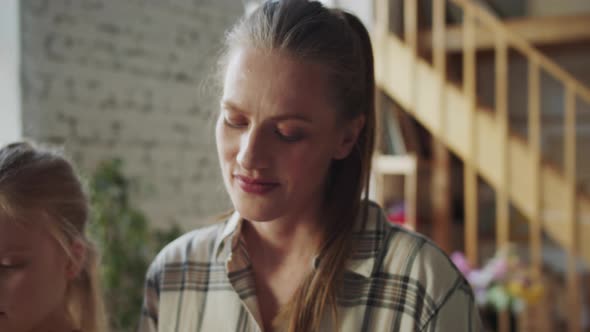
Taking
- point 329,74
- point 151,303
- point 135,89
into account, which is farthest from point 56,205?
point 135,89

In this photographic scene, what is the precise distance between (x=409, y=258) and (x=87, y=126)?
2.73 meters

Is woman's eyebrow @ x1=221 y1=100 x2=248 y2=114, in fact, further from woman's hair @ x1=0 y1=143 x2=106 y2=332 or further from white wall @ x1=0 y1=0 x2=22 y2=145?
white wall @ x1=0 y1=0 x2=22 y2=145

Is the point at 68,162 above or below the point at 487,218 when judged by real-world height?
above

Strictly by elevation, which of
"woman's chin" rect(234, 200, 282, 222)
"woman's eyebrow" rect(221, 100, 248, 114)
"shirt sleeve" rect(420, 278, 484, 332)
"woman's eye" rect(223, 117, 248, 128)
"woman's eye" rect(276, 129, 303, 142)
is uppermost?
"woman's eyebrow" rect(221, 100, 248, 114)

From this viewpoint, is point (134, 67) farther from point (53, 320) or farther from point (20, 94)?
point (53, 320)

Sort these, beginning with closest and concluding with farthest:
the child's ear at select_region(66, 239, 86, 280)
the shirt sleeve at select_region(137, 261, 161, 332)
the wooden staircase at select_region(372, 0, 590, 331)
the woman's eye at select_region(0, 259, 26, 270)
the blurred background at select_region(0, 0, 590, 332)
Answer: the woman's eye at select_region(0, 259, 26, 270), the child's ear at select_region(66, 239, 86, 280), the shirt sleeve at select_region(137, 261, 161, 332), the blurred background at select_region(0, 0, 590, 332), the wooden staircase at select_region(372, 0, 590, 331)

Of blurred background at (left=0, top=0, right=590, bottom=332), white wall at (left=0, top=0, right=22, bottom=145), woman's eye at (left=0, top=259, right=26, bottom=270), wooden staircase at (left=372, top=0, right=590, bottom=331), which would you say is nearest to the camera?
woman's eye at (left=0, top=259, right=26, bottom=270)

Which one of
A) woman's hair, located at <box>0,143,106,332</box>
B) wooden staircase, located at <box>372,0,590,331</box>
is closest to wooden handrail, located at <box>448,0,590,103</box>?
wooden staircase, located at <box>372,0,590,331</box>

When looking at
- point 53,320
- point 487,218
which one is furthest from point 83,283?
point 487,218

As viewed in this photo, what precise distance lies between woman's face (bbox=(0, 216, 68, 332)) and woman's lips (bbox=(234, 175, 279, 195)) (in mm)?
334

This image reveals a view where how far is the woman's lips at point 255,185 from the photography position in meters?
1.01

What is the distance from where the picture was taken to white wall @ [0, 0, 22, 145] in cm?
286

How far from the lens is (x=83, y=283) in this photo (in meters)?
1.16

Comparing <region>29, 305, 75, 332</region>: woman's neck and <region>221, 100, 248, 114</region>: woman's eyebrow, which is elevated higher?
<region>221, 100, 248, 114</region>: woman's eyebrow
